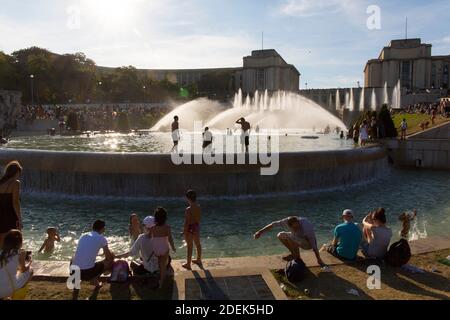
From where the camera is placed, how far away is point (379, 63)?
127062 millimetres

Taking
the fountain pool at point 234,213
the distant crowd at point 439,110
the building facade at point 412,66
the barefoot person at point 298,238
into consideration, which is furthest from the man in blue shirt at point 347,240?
the building facade at point 412,66

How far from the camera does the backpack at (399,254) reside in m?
6.86

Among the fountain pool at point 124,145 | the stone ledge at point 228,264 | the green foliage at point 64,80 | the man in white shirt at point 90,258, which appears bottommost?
the stone ledge at point 228,264

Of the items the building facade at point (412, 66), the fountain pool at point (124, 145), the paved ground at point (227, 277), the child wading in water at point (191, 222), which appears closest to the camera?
the paved ground at point (227, 277)

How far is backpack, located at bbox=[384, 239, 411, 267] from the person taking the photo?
22.5 ft

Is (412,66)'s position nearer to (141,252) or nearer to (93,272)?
(141,252)

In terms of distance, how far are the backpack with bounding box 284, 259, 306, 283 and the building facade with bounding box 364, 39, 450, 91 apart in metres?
121

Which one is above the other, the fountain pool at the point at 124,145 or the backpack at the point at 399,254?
the fountain pool at the point at 124,145

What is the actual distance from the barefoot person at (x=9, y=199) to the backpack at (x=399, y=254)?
564 cm

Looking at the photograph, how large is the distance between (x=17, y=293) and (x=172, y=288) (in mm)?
1878

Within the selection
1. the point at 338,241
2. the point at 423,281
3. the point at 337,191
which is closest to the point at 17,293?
the point at 338,241

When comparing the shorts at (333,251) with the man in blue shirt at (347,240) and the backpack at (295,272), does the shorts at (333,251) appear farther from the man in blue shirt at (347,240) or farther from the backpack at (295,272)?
the backpack at (295,272)
